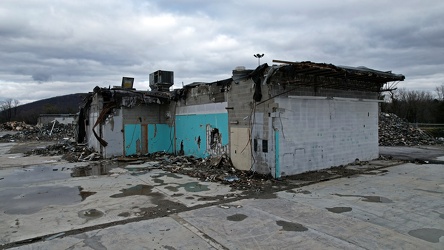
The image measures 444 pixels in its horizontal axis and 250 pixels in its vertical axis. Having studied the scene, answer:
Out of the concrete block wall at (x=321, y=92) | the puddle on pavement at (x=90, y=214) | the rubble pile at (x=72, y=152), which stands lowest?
the puddle on pavement at (x=90, y=214)

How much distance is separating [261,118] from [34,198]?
23.0 ft

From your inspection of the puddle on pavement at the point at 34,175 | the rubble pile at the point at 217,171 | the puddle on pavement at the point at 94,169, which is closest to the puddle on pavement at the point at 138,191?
the rubble pile at the point at 217,171

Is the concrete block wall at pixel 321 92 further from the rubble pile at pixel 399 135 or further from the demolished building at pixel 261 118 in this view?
the rubble pile at pixel 399 135

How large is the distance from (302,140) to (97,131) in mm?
11262

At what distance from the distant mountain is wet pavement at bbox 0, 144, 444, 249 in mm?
59749

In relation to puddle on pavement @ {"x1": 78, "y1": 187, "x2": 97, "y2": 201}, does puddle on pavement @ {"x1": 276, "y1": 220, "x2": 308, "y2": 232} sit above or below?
below

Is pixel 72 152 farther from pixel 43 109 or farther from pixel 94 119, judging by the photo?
pixel 43 109

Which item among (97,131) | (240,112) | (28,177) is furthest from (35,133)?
(240,112)

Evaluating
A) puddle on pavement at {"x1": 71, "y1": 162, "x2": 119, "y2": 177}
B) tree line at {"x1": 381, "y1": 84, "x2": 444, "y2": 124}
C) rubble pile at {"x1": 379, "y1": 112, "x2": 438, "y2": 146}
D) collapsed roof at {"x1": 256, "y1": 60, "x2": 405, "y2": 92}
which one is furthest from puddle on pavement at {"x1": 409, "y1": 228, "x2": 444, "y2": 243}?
tree line at {"x1": 381, "y1": 84, "x2": 444, "y2": 124}

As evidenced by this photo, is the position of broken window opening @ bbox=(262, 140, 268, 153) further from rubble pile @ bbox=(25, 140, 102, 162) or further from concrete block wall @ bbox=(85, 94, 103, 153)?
concrete block wall @ bbox=(85, 94, 103, 153)

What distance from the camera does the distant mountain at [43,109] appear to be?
66812 millimetres

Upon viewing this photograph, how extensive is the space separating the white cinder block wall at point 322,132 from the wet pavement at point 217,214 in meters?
1.38

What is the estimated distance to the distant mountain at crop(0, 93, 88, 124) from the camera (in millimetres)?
66812

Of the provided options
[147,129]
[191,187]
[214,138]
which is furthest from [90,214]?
[147,129]
